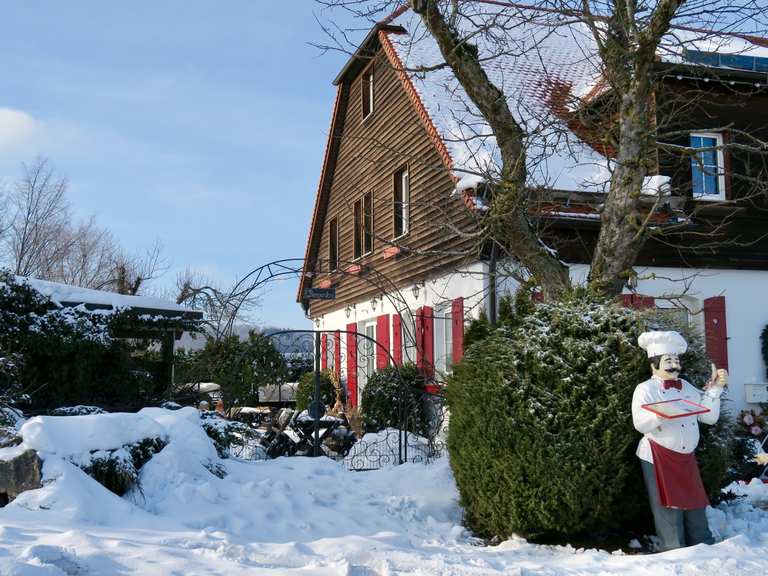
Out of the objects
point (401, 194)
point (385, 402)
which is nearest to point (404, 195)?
point (401, 194)

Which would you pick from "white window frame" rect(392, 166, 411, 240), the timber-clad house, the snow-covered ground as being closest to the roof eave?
the timber-clad house

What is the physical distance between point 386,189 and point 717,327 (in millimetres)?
6815

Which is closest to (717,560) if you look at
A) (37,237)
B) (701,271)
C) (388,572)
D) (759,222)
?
(388,572)

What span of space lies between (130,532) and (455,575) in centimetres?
217

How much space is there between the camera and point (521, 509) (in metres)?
6.11

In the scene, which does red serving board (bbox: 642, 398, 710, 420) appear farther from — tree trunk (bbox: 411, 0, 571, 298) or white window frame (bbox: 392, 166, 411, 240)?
white window frame (bbox: 392, 166, 411, 240)

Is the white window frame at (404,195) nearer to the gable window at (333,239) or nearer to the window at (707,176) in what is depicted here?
the gable window at (333,239)

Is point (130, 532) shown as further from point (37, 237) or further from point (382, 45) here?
point (37, 237)

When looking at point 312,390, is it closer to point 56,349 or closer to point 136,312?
point 136,312

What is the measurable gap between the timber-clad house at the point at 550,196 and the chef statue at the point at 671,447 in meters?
3.13

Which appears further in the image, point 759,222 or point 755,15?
point 759,222

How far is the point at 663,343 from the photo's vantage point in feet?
19.8

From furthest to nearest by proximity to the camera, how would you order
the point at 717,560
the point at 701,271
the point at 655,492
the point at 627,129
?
the point at 701,271 → the point at 627,129 → the point at 655,492 → the point at 717,560

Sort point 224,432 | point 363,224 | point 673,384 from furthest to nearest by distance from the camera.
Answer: point 363,224 < point 224,432 < point 673,384
